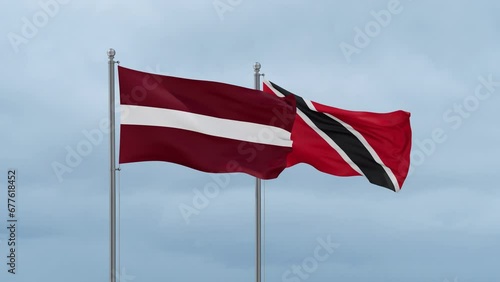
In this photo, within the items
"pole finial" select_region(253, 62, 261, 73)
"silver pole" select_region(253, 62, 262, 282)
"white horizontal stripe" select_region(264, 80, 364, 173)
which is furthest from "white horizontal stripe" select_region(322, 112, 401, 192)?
"silver pole" select_region(253, 62, 262, 282)

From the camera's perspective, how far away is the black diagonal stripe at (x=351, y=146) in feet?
70.7

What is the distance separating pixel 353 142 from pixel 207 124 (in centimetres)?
467

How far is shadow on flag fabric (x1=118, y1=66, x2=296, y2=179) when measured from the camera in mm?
17391

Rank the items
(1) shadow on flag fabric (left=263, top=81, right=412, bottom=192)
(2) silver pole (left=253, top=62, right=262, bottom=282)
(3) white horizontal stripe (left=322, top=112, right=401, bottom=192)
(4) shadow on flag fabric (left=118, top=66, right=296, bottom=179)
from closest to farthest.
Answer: (4) shadow on flag fabric (left=118, top=66, right=296, bottom=179)
(2) silver pole (left=253, top=62, right=262, bottom=282)
(1) shadow on flag fabric (left=263, top=81, right=412, bottom=192)
(3) white horizontal stripe (left=322, top=112, right=401, bottom=192)

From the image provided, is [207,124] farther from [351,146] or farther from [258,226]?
[351,146]

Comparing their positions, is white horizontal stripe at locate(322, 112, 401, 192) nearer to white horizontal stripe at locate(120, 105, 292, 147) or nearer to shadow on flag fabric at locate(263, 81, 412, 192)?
shadow on flag fabric at locate(263, 81, 412, 192)

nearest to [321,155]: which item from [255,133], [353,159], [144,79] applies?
[353,159]

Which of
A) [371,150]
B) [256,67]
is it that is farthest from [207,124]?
[371,150]

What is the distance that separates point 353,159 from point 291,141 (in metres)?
2.39

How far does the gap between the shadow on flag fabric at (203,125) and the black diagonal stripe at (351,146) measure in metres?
1.36

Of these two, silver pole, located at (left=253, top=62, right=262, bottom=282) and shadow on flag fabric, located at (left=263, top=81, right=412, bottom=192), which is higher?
shadow on flag fabric, located at (left=263, top=81, right=412, bottom=192)

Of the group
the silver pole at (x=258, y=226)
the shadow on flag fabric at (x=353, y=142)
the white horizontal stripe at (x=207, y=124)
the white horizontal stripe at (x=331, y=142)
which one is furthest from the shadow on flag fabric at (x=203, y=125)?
the shadow on flag fabric at (x=353, y=142)

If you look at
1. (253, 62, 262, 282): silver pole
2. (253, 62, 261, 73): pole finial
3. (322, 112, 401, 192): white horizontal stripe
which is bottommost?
(253, 62, 262, 282): silver pole

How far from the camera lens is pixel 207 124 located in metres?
18.8
